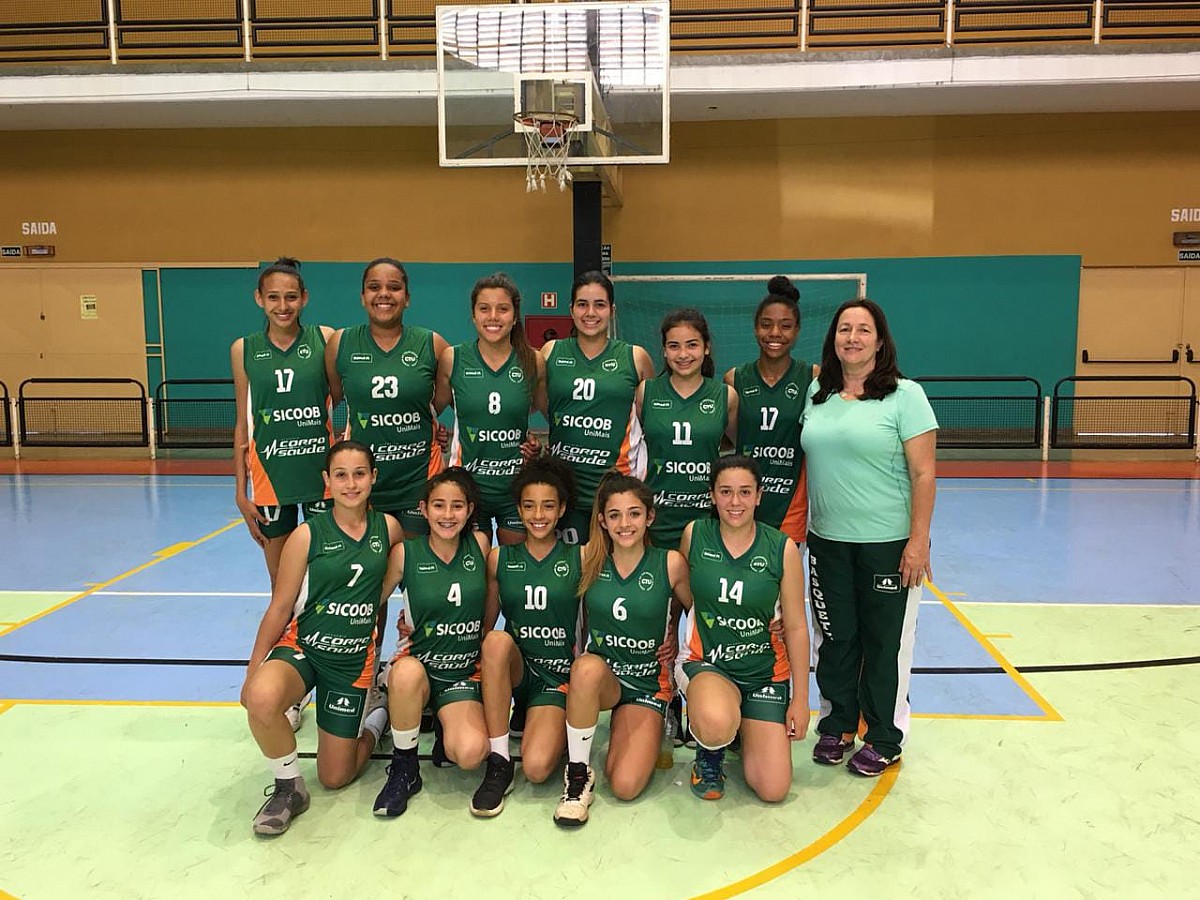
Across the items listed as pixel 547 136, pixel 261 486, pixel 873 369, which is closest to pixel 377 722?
pixel 261 486

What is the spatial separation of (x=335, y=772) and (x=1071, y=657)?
12.2 ft

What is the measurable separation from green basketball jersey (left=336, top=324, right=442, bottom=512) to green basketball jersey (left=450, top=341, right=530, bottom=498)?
0.63 ft

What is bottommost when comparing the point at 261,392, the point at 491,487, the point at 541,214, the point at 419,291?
the point at 491,487

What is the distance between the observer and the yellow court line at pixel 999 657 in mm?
3918

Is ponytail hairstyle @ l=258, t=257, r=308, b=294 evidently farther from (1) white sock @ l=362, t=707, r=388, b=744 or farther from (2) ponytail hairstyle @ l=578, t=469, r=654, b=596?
(1) white sock @ l=362, t=707, r=388, b=744

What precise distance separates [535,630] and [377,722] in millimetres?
835

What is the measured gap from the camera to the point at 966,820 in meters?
3.03

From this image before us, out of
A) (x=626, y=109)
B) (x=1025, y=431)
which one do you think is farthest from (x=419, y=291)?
(x=1025, y=431)

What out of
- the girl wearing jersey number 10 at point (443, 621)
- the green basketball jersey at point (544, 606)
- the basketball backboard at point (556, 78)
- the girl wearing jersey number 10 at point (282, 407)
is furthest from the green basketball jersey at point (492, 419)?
the basketball backboard at point (556, 78)

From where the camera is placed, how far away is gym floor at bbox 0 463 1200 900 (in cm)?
271

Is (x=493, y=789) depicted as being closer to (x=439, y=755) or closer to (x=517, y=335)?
(x=439, y=755)

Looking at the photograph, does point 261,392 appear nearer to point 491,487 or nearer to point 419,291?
point 491,487

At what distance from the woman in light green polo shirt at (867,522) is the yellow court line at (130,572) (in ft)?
15.4

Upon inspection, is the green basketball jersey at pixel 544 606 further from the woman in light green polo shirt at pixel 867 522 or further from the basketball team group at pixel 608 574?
the woman in light green polo shirt at pixel 867 522
